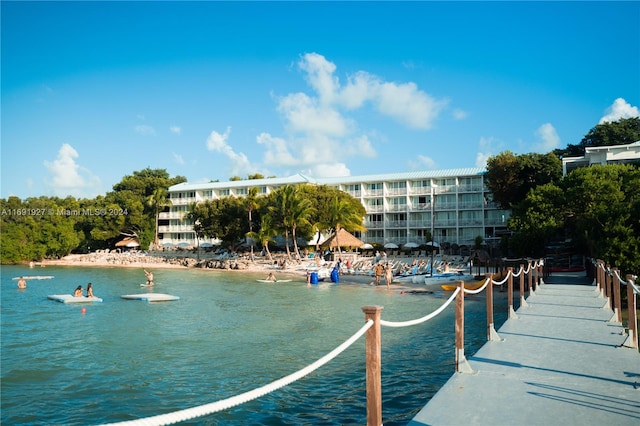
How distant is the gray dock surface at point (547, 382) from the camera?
552 cm

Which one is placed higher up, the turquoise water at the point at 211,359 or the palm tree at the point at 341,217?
the palm tree at the point at 341,217

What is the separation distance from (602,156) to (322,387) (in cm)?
4189

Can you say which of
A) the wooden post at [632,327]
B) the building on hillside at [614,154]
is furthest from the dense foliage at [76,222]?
the wooden post at [632,327]

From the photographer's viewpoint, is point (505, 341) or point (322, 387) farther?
point (322, 387)

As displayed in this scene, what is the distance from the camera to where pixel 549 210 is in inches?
1281

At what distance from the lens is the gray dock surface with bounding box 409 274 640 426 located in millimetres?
5520

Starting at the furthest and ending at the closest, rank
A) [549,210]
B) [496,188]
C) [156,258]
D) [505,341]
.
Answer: [156,258], [496,188], [549,210], [505,341]

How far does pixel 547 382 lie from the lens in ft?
22.5

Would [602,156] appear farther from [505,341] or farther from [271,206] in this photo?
[505,341]

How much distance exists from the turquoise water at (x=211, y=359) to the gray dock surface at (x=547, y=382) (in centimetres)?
198

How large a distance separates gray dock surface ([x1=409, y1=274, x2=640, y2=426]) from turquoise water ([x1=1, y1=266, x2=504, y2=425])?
198cm


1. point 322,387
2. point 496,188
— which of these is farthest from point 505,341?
point 496,188

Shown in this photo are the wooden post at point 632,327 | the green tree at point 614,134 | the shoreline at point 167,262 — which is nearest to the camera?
the wooden post at point 632,327

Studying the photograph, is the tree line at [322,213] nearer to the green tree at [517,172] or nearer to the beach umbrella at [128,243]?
the green tree at [517,172]
